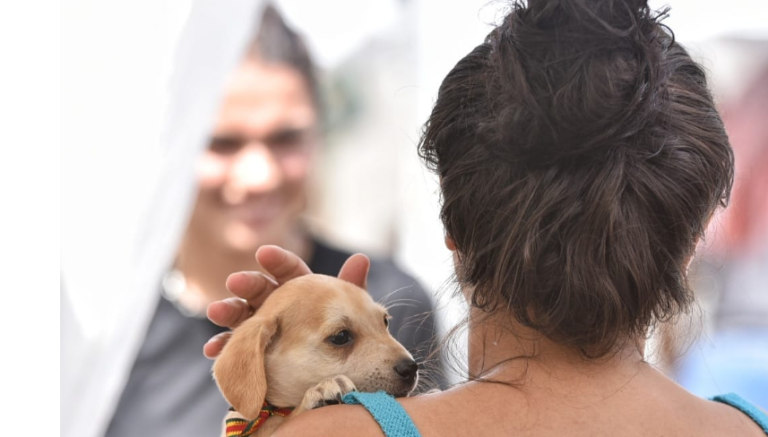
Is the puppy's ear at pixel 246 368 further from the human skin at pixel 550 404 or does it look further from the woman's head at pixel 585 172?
the woman's head at pixel 585 172

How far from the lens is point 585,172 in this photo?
2.90ft

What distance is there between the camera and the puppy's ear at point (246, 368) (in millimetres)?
1146

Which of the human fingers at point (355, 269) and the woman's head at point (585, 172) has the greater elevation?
the woman's head at point (585, 172)

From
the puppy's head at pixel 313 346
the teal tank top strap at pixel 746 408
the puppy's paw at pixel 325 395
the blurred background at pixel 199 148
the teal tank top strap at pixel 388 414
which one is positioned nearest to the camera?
the teal tank top strap at pixel 388 414

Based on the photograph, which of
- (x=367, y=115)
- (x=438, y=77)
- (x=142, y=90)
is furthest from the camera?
(x=367, y=115)

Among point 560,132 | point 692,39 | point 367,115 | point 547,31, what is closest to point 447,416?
point 560,132

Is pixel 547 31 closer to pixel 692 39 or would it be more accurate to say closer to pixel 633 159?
pixel 633 159

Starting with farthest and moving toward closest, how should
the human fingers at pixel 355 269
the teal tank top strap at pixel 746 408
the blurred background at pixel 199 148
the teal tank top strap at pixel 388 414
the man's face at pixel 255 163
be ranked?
the man's face at pixel 255 163 → the blurred background at pixel 199 148 → the human fingers at pixel 355 269 → the teal tank top strap at pixel 746 408 → the teal tank top strap at pixel 388 414

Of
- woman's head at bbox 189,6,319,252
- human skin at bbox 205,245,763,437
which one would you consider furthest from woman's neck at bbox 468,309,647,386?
woman's head at bbox 189,6,319,252

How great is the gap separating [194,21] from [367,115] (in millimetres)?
2497

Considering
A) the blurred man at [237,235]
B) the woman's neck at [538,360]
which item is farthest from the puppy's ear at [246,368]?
the blurred man at [237,235]

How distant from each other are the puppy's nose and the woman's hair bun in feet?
1.58

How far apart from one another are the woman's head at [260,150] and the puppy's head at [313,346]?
136cm

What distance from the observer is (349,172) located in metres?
4.37
